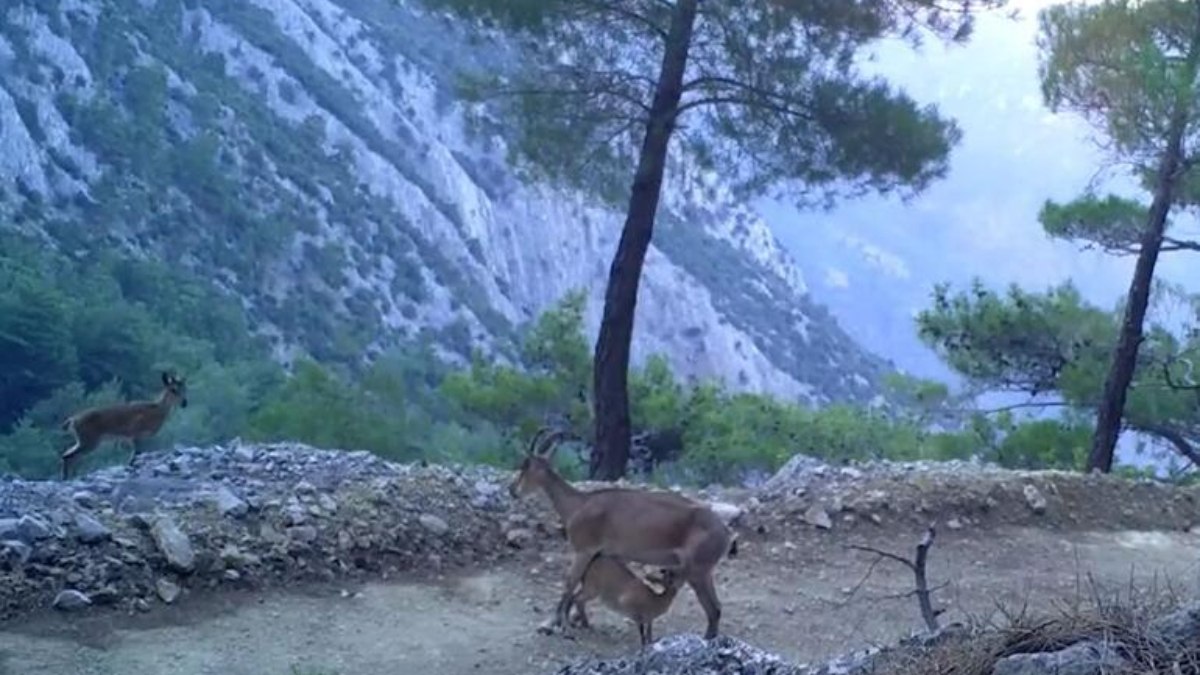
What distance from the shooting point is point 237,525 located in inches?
399

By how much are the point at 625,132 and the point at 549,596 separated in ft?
20.5

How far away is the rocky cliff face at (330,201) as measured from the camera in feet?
126

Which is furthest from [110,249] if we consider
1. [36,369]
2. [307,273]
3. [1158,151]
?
[1158,151]

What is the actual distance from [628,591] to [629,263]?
18.9ft

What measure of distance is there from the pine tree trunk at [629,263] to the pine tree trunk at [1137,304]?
4.69m

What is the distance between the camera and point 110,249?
34.4m

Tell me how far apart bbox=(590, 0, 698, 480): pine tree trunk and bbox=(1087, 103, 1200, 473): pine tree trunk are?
4.69 meters

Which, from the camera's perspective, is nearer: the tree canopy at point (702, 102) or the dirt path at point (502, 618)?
the dirt path at point (502, 618)

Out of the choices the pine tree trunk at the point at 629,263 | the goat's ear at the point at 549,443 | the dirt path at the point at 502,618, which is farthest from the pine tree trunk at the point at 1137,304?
the goat's ear at the point at 549,443

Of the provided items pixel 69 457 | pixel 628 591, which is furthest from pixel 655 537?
pixel 69 457

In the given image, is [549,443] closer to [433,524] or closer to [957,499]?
[433,524]

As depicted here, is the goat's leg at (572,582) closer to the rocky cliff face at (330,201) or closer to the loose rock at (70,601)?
the loose rock at (70,601)

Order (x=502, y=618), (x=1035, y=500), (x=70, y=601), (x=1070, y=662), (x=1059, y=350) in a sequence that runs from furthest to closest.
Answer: (x=1059, y=350), (x=1035, y=500), (x=502, y=618), (x=70, y=601), (x=1070, y=662)

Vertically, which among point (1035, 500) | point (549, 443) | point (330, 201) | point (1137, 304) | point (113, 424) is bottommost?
point (113, 424)
